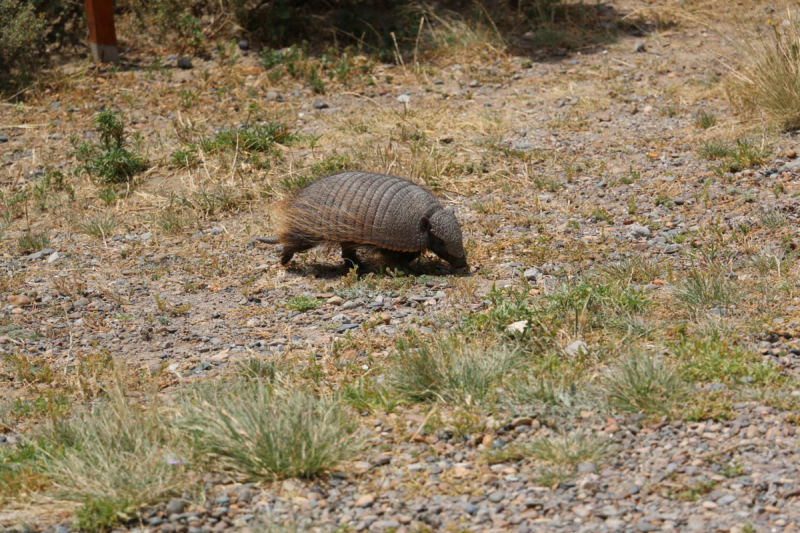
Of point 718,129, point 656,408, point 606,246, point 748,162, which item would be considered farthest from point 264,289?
point 718,129

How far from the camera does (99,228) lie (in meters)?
7.02

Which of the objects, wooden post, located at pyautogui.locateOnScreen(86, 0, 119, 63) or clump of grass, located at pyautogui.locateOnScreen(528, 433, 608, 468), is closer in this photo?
clump of grass, located at pyautogui.locateOnScreen(528, 433, 608, 468)

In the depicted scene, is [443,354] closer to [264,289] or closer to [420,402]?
[420,402]

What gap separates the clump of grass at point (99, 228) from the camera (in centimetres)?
702

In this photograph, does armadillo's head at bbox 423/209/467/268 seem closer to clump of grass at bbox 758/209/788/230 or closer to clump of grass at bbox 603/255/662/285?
clump of grass at bbox 603/255/662/285

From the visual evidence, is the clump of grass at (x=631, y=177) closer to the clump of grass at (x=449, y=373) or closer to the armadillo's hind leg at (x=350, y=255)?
the armadillo's hind leg at (x=350, y=255)

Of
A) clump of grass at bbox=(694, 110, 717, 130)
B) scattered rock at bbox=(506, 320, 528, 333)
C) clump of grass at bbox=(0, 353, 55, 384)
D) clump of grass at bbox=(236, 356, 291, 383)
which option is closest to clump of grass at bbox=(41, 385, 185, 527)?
clump of grass at bbox=(236, 356, 291, 383)

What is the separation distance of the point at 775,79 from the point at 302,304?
4717 mm

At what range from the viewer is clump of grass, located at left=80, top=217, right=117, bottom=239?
7016mm

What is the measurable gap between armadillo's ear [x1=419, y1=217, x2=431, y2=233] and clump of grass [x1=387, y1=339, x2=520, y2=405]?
1725 mm

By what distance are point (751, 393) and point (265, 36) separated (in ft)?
25.8

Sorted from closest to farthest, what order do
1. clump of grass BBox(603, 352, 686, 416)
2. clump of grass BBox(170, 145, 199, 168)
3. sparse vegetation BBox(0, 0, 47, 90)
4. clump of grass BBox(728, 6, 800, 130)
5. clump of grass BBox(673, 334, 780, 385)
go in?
clump of grass BBox(603, 352, 686, 416) → clump of grass BBox(673, 334, 780, 385) → clump of grass BBox(728, 6, 800, 130) → clump of grass BBox(170, 145, 199, 168) → sparse vegetation BBox(0, 0, 47, 90)

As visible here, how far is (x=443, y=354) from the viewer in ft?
14.0

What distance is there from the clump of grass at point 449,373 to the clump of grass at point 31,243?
374cm
